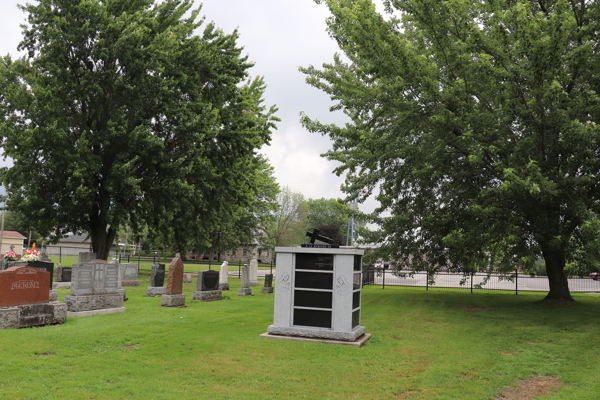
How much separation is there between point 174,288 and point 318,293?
7.18 m

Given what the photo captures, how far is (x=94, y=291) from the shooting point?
13.1 m

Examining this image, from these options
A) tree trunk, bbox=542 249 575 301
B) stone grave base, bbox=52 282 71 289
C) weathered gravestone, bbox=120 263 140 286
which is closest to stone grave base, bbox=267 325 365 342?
tree trunk, bbox=542 249 575 301

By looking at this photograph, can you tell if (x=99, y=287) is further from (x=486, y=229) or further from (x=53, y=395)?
(x=486, y=229)

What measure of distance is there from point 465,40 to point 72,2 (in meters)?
16.3

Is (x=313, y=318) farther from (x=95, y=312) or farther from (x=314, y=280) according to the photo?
(x=95, y=312)

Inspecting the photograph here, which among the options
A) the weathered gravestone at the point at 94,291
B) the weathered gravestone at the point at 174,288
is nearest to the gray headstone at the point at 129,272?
the weathered gravestone at the point at 174,288

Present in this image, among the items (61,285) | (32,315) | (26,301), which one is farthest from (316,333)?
(61,285)

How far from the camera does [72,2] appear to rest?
19359mm

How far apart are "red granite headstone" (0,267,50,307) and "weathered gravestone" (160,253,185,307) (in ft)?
14.2

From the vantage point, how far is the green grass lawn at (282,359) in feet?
19.6

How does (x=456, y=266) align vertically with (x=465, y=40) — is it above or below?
below

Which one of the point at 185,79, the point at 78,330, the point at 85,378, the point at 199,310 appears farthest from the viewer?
the point at 185,79

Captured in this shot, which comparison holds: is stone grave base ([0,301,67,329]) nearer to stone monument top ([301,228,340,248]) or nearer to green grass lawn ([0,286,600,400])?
green grass lawn ([0,286,600,400])

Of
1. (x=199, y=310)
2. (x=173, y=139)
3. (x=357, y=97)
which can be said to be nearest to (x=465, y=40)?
(x=357, y=97)
